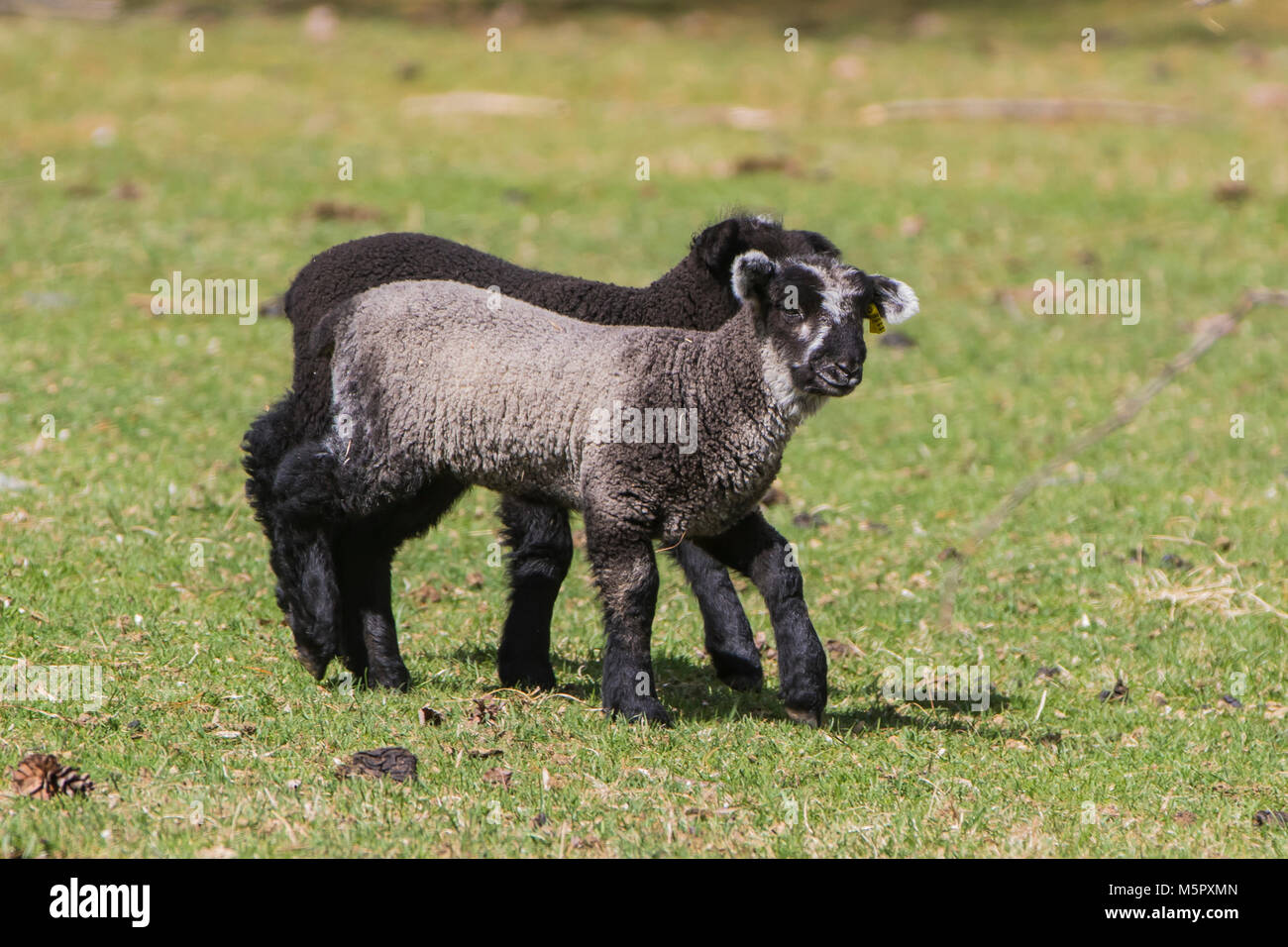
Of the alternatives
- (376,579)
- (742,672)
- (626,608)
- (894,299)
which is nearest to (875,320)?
(894,299)

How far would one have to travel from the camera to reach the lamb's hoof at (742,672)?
7621 millimetres

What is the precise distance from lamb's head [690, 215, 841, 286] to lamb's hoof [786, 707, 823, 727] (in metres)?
2.34

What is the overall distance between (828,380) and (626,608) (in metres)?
1.27

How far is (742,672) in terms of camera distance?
301 inches

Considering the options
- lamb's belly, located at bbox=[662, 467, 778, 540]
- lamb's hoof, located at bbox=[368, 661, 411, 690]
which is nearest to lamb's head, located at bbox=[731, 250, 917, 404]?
lamb's belly, located at bbox=[662, 467, 778, 540]

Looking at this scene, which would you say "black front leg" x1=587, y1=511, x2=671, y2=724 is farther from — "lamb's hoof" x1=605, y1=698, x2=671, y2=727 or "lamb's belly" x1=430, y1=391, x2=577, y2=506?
"lamb's belly" x1=430, y1=391, x2=577, y2=506

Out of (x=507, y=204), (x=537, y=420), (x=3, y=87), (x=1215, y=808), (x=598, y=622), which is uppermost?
(x=3, y=87)

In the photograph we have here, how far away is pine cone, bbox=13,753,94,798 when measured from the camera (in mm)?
5695

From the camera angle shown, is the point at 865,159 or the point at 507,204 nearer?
the point at 507,204

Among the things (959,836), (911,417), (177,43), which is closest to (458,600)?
A: (959,836)

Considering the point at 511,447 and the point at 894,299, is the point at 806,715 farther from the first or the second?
the point at 894,299

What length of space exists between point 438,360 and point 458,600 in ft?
7.35

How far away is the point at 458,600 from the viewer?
8812mm

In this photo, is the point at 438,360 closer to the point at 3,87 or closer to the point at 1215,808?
the point at 1215,808
